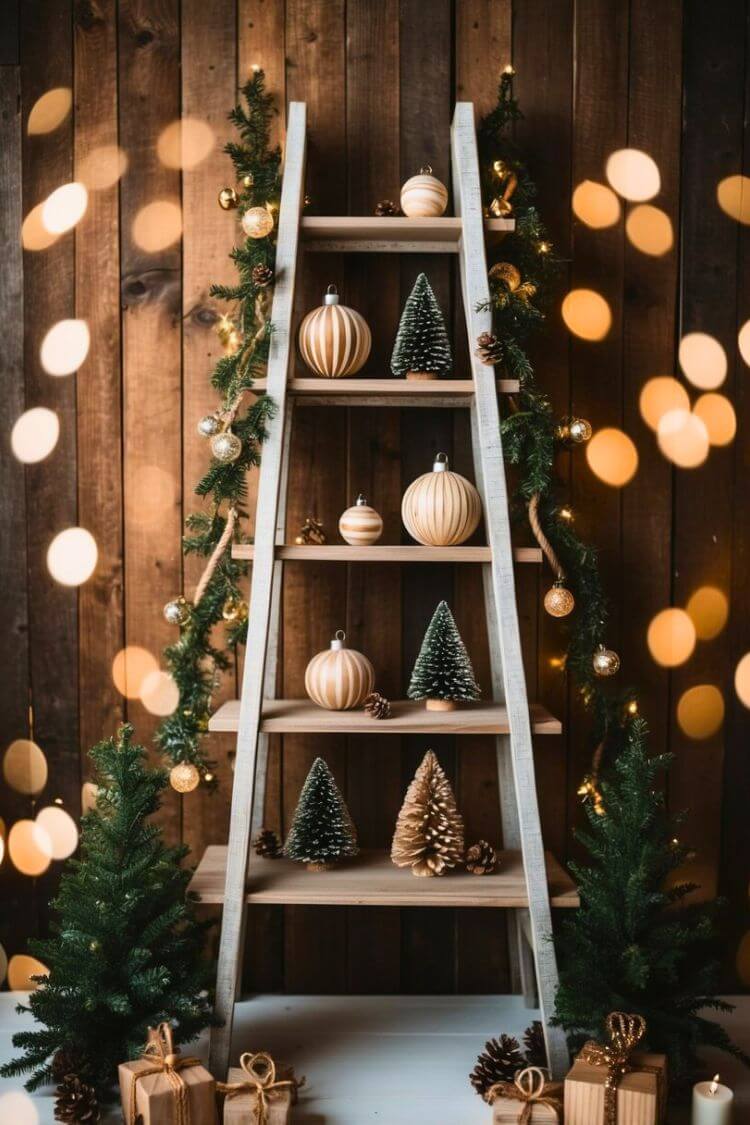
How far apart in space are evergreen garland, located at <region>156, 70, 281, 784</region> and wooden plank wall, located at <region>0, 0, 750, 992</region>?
0.38ft

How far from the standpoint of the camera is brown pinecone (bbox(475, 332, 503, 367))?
6.01 feet

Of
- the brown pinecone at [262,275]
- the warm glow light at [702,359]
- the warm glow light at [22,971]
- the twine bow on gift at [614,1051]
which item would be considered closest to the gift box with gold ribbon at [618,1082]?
the twine bow on gift at [614,1051]

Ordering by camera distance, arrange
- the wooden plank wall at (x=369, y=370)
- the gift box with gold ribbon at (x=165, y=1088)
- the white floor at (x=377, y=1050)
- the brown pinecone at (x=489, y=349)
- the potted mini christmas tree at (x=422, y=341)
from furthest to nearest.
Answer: the wooden plank wall at (x=369, y=370), the potted mini christmas tree at (x=422, y=341), the brown pinecone at (x=489, y=349), the white floor at (x=377, y=1050), the gift box with gold ribbon at (x=165, y=1088)

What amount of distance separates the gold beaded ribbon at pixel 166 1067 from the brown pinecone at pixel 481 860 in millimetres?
636

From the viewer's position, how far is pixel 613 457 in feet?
7.15

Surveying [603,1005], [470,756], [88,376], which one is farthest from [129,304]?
[603,1005]

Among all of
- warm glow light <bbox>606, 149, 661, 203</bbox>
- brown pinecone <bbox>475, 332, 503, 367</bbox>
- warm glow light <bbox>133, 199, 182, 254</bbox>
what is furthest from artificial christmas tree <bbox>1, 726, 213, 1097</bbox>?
warm glow light <bbox>606, 149, 661, 203</bbox>

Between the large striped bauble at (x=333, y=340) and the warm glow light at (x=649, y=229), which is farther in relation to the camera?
the warm glow light at (x=649, y=229)

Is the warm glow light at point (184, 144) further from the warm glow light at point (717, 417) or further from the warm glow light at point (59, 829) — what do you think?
the warm glow light at point (59, 829)

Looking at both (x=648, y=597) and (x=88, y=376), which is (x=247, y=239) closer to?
(x=88, y=376)

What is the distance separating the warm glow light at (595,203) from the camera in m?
2.16

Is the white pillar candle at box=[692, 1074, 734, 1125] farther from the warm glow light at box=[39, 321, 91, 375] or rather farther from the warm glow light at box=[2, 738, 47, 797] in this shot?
the warm glow light at box=[39, 321, 91, 375]

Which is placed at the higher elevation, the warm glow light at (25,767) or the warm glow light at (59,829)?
the warm glow light at (25,767)

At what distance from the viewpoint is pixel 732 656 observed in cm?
221
